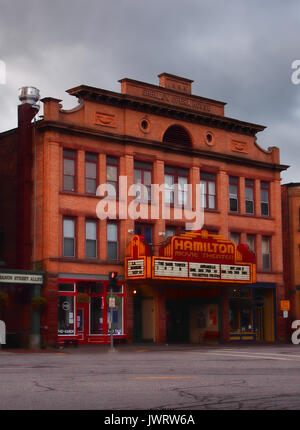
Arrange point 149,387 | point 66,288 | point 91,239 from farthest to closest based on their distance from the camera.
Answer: point 91,239 < point 66,288 < point 149,387

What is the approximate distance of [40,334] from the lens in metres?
41.1

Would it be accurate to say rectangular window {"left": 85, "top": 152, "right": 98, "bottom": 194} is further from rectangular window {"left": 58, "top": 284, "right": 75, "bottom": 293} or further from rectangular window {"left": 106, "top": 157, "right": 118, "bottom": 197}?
rectangular window {"left": 58, "top": 284, "right": 75, "bottom": 293}

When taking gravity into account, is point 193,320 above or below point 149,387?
above

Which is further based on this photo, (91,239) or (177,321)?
(177,321)

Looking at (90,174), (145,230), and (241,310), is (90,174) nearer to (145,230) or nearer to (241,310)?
(145,230)

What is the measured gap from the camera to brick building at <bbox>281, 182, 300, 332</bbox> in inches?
2299

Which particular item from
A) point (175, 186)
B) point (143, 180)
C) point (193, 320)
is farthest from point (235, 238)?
point (143, 180)

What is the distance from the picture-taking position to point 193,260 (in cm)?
4512

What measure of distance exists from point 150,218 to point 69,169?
6.39 m

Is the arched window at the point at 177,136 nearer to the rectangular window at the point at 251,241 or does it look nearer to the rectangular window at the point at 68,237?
the rectangular window at the point at 251,241

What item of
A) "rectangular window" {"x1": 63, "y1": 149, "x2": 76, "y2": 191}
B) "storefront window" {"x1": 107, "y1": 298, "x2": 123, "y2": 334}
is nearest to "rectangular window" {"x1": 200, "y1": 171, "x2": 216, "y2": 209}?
"storefront window" {"x1": 107, "y1": 298, "x2": 123, "y2": 334}

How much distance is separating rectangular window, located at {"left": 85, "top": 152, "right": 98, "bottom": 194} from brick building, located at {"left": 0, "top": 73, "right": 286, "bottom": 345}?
8 cm

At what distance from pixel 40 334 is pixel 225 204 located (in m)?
17.0
